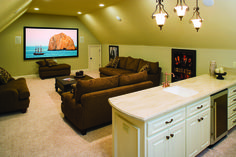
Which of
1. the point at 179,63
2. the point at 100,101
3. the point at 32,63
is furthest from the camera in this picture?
the point at 32,63

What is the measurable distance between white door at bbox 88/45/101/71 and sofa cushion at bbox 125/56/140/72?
124 inches

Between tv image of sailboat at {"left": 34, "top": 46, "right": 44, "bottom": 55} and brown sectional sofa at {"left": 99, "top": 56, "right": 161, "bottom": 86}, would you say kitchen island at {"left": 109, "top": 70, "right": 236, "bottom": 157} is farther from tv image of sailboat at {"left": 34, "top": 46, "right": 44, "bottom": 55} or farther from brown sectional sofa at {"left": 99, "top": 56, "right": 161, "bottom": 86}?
tv image of sailboat at {"left": 34, "top": 46, "right": 44, "bottom": 55}

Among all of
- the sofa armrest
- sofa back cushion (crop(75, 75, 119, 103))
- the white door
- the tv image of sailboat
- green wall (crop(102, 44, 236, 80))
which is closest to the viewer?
sofa back cushion (crop(75, 75, 119, 103))

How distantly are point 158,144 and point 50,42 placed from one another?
7.96m

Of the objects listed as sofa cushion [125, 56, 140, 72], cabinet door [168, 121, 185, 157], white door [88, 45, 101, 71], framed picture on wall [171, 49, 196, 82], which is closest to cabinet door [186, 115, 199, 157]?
cabinet door [168, 121, 185, 157]

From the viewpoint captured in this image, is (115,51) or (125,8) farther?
(115,51)

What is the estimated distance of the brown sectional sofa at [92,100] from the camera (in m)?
3.12

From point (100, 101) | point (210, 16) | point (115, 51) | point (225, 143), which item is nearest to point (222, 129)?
point (225, 143)

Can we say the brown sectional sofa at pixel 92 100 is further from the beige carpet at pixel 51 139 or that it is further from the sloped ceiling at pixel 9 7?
the sloped ceiling at pixel 9 7

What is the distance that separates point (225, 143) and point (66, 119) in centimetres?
304

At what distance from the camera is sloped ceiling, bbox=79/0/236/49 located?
12.3 ft

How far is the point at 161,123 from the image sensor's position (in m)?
2.01

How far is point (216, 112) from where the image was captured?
2768mm

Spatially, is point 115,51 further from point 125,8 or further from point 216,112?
point 216,112
